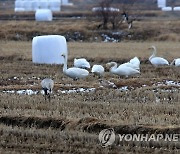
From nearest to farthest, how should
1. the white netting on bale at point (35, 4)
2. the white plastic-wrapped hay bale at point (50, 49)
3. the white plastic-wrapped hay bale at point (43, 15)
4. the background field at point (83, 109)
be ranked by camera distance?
the background field at point (83, 109) → the white plastic-wrapped hay bale at point (50, 49) → the white plastic-wrapped hay bale at point (43, 15) → the white netting on bale at point (35, 4)

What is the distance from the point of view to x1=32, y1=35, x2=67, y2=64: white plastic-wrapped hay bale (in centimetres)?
2286

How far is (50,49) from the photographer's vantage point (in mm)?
22953

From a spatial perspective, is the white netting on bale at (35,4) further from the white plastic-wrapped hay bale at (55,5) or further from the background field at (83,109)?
the background field at (83,109)

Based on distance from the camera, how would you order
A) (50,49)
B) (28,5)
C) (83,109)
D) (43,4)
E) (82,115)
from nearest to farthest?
(82,115), (83,109), (50,49), (28,5), (43,4)

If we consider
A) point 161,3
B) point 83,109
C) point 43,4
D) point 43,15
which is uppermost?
point 161,3

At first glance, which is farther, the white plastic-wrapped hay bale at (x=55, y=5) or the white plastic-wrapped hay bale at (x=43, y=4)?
the white plastic-wrapped hay bale at (x=43, y=4)

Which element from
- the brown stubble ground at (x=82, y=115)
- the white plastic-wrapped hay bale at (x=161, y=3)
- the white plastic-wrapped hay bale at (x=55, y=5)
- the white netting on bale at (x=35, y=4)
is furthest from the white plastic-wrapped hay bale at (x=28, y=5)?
the brown stubble ground at (x=82, y=115)

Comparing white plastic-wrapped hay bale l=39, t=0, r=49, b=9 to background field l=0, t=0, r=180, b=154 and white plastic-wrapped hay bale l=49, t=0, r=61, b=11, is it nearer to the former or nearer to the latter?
white plastic-wrapped hay bale l=49, t=0, r=61, b=11

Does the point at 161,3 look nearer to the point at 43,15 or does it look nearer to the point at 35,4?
the point at 35,4

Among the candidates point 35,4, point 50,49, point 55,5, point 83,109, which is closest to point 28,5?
point 35,4

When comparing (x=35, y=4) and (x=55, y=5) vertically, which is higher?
(x=35, y=4)

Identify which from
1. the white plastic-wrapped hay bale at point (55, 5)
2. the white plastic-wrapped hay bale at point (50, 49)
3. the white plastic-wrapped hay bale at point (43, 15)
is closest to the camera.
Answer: the white plastic-wrapped hay bale at point (50, 49)

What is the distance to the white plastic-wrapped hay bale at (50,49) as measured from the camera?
22.9 meters

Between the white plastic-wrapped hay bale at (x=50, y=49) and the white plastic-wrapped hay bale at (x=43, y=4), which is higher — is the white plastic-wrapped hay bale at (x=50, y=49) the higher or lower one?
the lower one
